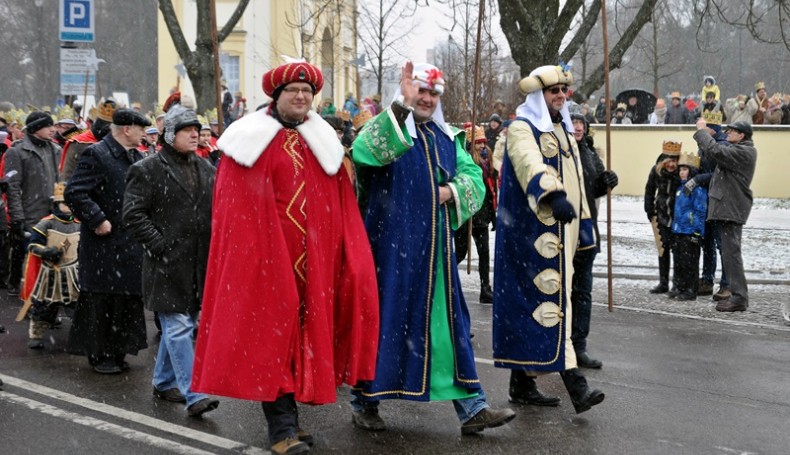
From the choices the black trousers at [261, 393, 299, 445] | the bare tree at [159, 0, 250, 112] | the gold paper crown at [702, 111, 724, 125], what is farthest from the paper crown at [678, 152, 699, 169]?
Answer: the bare tree at [159, 0, 250, 112]

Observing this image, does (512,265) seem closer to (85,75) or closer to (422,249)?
(422,249)

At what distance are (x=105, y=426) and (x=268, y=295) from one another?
1.55 metres

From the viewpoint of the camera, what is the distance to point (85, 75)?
17.0m

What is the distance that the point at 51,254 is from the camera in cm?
909

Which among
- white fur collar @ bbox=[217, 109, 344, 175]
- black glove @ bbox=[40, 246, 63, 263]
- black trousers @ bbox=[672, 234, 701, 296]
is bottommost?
black trousers @ bbox=[672, 234, 701, 296]

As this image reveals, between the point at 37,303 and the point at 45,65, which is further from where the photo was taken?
the point at 45,65

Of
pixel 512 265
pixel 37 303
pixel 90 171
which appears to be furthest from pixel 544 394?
pixel 37 303

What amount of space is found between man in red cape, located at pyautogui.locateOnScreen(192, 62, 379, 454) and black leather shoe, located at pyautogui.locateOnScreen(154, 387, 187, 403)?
1.31 meters

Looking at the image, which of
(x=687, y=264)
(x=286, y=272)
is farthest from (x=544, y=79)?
(x=687, y=264)

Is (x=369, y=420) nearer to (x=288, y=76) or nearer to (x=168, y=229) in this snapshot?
(x=168, y=229)

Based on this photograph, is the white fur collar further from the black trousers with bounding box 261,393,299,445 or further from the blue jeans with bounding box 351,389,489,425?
the blue jeans with bounding box 351,389,489,425

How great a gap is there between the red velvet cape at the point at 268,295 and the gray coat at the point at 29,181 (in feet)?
22.1

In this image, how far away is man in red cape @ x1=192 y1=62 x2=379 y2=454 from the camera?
579 cm

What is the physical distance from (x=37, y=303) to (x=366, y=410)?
12.5ft
